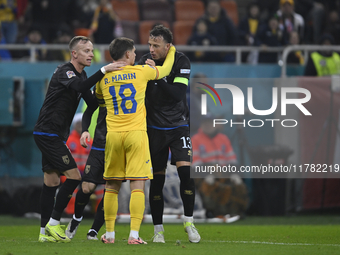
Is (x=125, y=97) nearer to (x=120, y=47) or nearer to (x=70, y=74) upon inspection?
(x=120, y=47)

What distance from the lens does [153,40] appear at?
19.5 ft

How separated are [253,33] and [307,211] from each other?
16.3 ft

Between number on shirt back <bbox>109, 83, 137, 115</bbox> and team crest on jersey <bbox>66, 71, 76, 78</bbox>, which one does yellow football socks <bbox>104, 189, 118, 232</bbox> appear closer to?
number on shirt back <bbox>109, 83, 137, 115</bbox>

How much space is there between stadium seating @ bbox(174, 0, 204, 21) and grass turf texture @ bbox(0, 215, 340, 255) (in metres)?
7.18

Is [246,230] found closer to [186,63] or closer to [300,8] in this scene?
[186,63]

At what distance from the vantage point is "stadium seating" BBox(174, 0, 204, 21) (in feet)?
50.2

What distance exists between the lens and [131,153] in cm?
550

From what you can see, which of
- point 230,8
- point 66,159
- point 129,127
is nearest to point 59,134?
point 66,159

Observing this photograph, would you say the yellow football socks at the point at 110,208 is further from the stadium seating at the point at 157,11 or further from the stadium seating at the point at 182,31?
the stadium seating at the point at 157,11

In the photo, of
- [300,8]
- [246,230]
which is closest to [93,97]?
[246,230]

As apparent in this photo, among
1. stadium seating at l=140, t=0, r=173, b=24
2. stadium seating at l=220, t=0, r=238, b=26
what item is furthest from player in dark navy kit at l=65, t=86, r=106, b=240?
stadium seating at l=220, t=0, r=238, b=26

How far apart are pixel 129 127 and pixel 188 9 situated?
1055 cm

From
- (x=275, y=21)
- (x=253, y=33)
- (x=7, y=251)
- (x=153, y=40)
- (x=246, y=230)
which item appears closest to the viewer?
(x=7, y=251)

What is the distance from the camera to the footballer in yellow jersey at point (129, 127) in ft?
18.0
